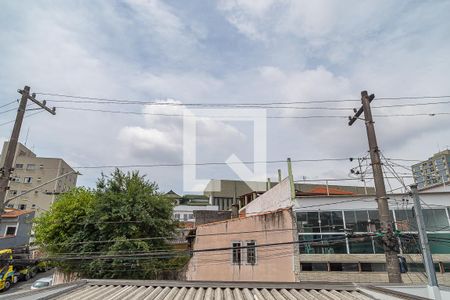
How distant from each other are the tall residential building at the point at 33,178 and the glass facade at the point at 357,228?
5134 centimetres

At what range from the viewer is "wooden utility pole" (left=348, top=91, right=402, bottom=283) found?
970 cm

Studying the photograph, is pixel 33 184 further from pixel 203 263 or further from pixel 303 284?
pixel 303 284

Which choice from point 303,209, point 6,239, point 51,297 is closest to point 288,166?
point 303,209

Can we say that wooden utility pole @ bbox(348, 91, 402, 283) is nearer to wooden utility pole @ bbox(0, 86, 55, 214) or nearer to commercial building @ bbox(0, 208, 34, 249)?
wooden utility pole @ bbox(0, 86, 55, 214)

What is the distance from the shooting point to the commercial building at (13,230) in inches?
1292

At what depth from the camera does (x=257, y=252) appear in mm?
18000

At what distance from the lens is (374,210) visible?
15.9m

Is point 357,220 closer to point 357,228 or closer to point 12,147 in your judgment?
point 357,228

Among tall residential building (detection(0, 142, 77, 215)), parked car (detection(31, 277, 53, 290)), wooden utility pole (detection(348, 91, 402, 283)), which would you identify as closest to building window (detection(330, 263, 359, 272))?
wooden utility pole (detection(348, 91, 402, 283))

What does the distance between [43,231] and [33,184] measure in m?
40.1

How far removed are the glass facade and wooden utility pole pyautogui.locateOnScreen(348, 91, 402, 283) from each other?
4659 mm

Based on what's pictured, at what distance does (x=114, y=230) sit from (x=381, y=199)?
1649 cm

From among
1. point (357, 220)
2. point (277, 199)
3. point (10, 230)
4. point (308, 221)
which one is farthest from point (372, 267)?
point (10, 230)

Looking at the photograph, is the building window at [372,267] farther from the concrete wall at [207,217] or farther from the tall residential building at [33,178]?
the tall residential building at [33,178]
